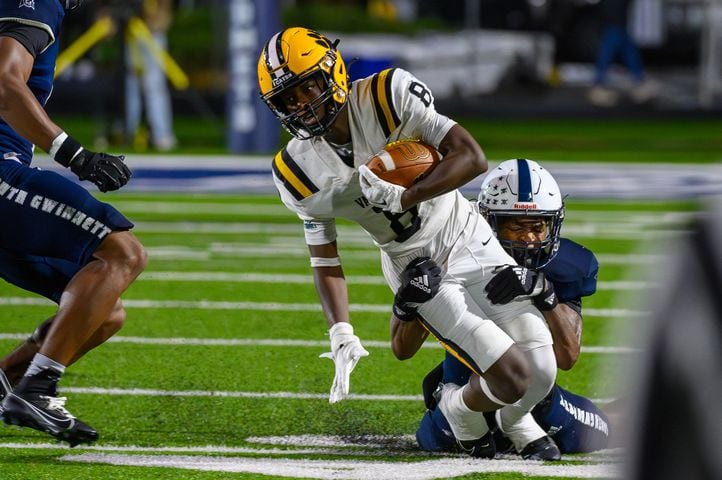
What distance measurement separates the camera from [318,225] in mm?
3904

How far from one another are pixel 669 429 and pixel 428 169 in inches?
98.9

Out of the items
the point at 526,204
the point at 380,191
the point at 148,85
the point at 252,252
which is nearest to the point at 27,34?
the point at 380,191

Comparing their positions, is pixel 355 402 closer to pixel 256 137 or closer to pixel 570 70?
pixel 256 137

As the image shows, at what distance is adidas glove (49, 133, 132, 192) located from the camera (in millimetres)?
3826

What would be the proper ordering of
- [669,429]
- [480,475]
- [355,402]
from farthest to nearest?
[355,402] → [480,475] → [669,429]

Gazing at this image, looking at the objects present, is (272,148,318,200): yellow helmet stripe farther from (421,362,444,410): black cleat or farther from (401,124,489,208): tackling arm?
(421,362,444,410): black cleat

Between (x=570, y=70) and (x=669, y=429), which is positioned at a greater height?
(x=669, y=429)

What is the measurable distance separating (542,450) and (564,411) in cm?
15

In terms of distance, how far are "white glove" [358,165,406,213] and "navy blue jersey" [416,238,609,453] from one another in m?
0.60

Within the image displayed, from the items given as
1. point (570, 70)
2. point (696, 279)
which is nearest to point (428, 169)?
point (696, 279)

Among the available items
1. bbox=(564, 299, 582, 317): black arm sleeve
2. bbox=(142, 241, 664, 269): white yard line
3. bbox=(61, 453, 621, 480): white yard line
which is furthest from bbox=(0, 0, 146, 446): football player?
→ bbox=(142, 241, 664, 269): white yard line

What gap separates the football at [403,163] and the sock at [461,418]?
0.63 m

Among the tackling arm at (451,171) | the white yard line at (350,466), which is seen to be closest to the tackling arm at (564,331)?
the white yard line at (350,466)

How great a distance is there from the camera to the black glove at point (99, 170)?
151 inches
